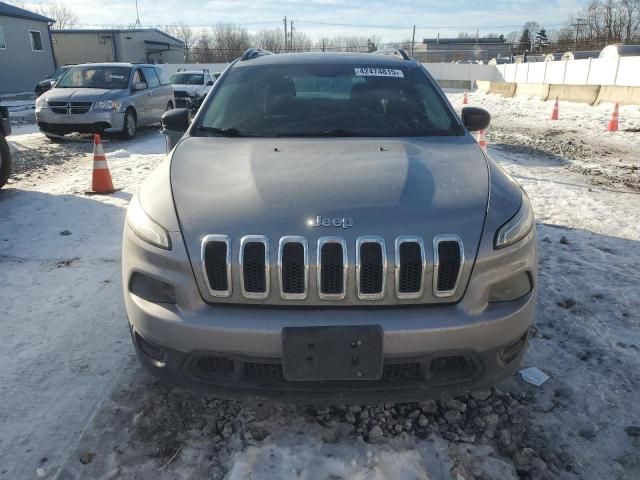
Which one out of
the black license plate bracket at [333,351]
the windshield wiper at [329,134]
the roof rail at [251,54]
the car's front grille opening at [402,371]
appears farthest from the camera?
the roof rail at [251,54]

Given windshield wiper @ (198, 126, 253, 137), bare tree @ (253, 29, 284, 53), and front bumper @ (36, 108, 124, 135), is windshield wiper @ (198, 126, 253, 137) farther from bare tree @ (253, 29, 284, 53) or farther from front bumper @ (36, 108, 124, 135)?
bare tree @ (253, 29, 284, 53)

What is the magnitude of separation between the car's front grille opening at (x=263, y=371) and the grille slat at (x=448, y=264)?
73 centimetres

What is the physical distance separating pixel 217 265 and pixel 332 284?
480 mm

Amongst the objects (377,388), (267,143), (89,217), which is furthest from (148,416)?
(89,217)

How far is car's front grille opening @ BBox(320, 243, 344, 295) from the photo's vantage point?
203cm

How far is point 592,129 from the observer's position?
43.2 feet

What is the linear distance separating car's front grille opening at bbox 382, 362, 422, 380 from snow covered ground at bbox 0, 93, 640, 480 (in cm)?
38

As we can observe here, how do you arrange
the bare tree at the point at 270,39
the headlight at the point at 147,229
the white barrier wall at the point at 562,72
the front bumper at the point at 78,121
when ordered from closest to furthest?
the headlight at the point at 147,229
the front bumper at the point at 78,121
the white barrier wall at the point at 562,72
the bare tree at the point at 270,39

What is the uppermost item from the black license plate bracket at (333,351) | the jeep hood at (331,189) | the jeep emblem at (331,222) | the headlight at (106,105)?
the jeep hood at (331,189)

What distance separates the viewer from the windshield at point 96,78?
11719 mm

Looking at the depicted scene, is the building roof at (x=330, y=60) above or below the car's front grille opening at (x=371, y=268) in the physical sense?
above

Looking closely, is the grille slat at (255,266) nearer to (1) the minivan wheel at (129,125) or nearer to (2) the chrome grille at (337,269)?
(2) the chrome grille at (337,269)

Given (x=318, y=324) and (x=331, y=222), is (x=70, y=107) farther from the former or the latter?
(x=318, y=324)

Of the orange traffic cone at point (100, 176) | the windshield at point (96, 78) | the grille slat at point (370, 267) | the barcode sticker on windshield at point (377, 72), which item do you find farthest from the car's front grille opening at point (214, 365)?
the windshield at point (96, 78)
